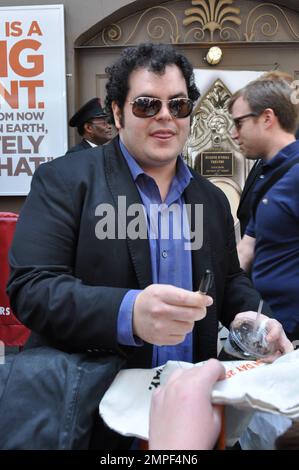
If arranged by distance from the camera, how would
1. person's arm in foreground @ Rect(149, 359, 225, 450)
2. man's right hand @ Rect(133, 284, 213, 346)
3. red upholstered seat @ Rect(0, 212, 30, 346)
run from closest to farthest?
person's arm in foreground @ Rect(149, 359, 225, 450), man's right hand @ Rect(133, 284, 213, 346), red upholstered seat @ Rect(0, 212, 30, 346)

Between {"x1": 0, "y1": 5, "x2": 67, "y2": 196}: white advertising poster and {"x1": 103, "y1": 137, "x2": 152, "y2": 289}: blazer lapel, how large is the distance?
3.77 metres

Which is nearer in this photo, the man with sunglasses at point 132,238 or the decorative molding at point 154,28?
the man with sunglasses at point 132,238

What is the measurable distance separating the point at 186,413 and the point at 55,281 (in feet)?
1.74

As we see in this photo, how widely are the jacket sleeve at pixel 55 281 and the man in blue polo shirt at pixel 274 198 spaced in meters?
1.13

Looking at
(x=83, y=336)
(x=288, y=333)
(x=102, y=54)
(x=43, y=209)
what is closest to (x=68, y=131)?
(x=102, y=54)

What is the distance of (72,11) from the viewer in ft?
16.7

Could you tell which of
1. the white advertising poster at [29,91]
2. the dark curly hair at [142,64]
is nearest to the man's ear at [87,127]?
the white advertising poster at [29,91]

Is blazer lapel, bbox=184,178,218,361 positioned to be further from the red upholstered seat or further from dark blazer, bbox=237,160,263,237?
the red upholstered seat

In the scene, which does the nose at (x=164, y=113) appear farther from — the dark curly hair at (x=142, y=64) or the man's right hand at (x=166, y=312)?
the man's right hand at (x=166, y=312)

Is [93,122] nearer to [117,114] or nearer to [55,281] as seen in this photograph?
[117,114]

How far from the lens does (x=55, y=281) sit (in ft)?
4.14

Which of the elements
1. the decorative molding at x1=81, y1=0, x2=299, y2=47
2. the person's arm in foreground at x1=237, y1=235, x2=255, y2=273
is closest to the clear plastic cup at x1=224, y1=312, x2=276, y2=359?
the person's arm in foreground at x1=237, y1=235, x2=255, y2=273

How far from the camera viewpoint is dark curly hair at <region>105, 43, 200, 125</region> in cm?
156

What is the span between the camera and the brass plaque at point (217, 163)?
5441 millimetres
